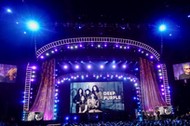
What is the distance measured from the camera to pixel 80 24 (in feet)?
36.9

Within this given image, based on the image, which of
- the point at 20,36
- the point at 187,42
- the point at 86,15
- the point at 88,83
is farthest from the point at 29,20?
the point at 187,42

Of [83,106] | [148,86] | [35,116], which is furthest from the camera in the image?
[83,106]

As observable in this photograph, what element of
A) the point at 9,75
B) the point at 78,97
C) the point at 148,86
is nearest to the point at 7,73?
the point at 9,75

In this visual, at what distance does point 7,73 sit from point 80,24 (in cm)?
456

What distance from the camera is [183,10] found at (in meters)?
10.9

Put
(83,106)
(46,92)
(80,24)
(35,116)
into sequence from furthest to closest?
(83,106)
(46,92)
(80,24)
(35,116)

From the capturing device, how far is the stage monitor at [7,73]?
11383 mm

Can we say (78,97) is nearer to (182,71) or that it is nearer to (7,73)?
(7,73)

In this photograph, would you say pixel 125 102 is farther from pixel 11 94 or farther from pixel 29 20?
pixel 29 20

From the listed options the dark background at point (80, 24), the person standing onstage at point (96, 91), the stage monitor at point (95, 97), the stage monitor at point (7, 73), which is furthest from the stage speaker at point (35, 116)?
the person standing onstage at point (96, 91)

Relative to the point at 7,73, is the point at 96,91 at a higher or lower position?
lower

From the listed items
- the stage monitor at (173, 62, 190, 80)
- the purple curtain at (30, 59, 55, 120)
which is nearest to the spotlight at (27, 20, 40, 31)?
the purple curtain at (30, 59, 55, 120)

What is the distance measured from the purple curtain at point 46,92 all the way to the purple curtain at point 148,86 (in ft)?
18.2

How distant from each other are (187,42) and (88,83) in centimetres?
692
